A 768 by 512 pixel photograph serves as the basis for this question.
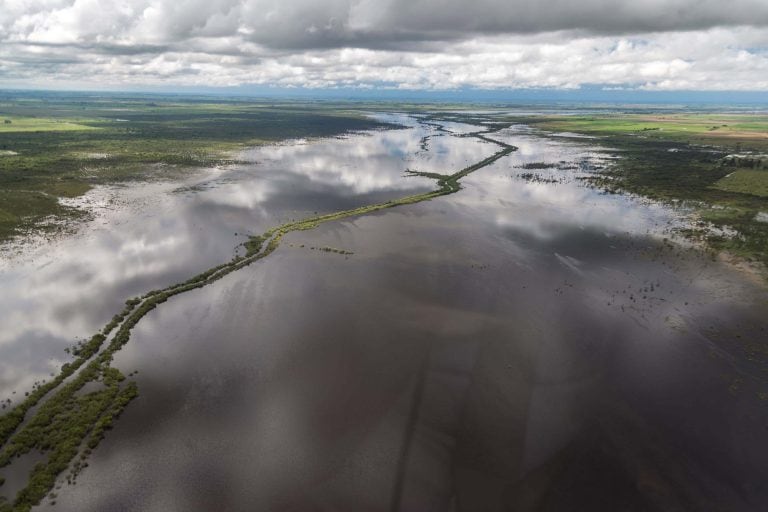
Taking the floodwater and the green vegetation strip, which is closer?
the green vegetation strip

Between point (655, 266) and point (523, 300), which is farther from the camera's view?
point (655, 266)

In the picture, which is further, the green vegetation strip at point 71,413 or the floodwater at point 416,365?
the floodwater at point 416,365

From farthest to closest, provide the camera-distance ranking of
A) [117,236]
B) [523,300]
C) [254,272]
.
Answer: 1. [117,236]
2. [254,272]
3. [523,300]

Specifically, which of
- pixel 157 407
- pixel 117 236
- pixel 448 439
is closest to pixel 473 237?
pixel 448 439

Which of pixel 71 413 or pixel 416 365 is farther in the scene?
pixel 416 365

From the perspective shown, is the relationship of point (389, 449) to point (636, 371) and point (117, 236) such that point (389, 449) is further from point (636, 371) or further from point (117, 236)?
point (117, 236)

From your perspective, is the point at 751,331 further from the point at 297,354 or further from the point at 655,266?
the point at 297,354

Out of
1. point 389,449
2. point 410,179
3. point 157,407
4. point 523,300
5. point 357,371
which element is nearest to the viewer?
point 389,449
